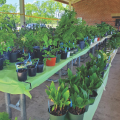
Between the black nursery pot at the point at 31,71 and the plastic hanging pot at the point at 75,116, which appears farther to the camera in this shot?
the black nursery pot at the point at 31,71

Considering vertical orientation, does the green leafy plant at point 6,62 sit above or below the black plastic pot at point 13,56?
below

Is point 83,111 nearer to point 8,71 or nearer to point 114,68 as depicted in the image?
point 8,71

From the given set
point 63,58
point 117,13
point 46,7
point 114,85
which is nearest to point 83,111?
point 63,58

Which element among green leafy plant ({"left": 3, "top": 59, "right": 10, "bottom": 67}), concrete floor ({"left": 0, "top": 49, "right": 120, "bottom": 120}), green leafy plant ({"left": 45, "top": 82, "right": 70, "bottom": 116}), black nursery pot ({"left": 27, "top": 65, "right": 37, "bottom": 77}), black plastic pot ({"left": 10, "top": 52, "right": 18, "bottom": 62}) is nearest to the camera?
green leafy plant ({"left": 45, "top": 82, "right": 70, "bottom": 116})

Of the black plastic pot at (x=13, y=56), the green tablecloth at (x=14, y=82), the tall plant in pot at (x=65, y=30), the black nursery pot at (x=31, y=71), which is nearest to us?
the green tablecloth at (x=14, y=82)

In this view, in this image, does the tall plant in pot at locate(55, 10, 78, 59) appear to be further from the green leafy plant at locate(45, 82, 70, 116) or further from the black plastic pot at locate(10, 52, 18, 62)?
the green leafy plant at locate(45, 82, 70, 116)


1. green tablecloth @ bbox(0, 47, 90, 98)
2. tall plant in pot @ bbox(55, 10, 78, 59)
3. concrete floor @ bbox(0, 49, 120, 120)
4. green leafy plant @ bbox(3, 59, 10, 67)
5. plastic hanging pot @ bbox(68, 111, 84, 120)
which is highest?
tall plant in pot @ bbox(55, 10, 78, 59)

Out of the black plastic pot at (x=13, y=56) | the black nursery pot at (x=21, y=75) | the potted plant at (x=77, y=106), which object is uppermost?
the black plastic pot at (x=13, y=56)

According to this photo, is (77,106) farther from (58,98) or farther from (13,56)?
(13,56)

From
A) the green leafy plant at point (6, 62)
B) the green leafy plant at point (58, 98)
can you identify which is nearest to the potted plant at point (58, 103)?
the green leafy plant at point (58, 98)

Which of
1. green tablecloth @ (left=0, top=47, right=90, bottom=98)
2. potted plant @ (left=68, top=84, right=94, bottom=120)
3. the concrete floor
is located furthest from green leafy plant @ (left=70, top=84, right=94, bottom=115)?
the concrete floor

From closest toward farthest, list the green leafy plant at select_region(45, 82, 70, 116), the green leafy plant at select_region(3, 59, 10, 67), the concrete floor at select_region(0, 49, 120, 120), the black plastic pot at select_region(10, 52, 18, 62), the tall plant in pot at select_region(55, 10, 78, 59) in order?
the green leafy plant at select_region(45, 82, 70, 116) < the green leafy plant at select_region(3, 59, 10, 67) < the black plastic pot at select_region(10, 52, 18, 62) < the concrete floor at select_region(0, 49, 120, 120) < the tall plant in pot at select_region(55, 10, 78, 59)

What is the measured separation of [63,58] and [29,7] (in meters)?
28.8

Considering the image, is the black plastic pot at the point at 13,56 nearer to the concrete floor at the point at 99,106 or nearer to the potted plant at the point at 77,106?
the concrete floor at the point at 99,106
